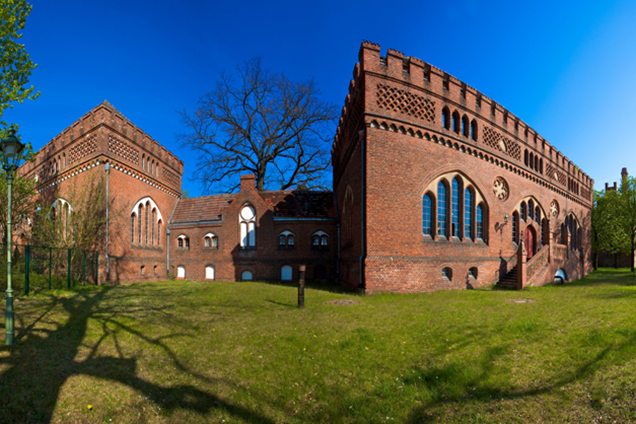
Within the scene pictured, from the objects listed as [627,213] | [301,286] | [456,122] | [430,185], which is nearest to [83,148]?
[301,286]

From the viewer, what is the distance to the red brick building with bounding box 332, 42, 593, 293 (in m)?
14.7

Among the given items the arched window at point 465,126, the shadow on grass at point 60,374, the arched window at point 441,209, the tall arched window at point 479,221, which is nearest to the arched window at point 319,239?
the arched window at point 441,209

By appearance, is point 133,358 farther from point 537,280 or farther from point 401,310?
point 537,280

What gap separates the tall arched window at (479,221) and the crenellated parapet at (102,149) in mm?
21993

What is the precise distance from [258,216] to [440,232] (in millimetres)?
12983

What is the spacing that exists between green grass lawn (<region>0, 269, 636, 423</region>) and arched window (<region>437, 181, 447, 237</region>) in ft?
24.5

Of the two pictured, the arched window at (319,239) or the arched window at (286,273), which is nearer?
the arched window at (286,273)

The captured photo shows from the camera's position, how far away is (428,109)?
53.2 feet

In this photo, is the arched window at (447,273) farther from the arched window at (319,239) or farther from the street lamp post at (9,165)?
the street lamp post at (9,165)

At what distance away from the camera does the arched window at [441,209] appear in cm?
1658

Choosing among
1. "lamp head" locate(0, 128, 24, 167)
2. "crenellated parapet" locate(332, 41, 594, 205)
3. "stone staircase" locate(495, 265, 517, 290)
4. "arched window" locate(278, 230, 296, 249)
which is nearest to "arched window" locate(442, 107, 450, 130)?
"crenellated parapet" locate(332, 41, 594, 205)

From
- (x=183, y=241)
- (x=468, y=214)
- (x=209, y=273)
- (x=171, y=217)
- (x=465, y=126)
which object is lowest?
(x=209, y=273)

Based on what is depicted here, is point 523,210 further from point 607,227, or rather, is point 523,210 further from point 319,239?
point 607,227

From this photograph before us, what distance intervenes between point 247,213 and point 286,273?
5293 millimetres
